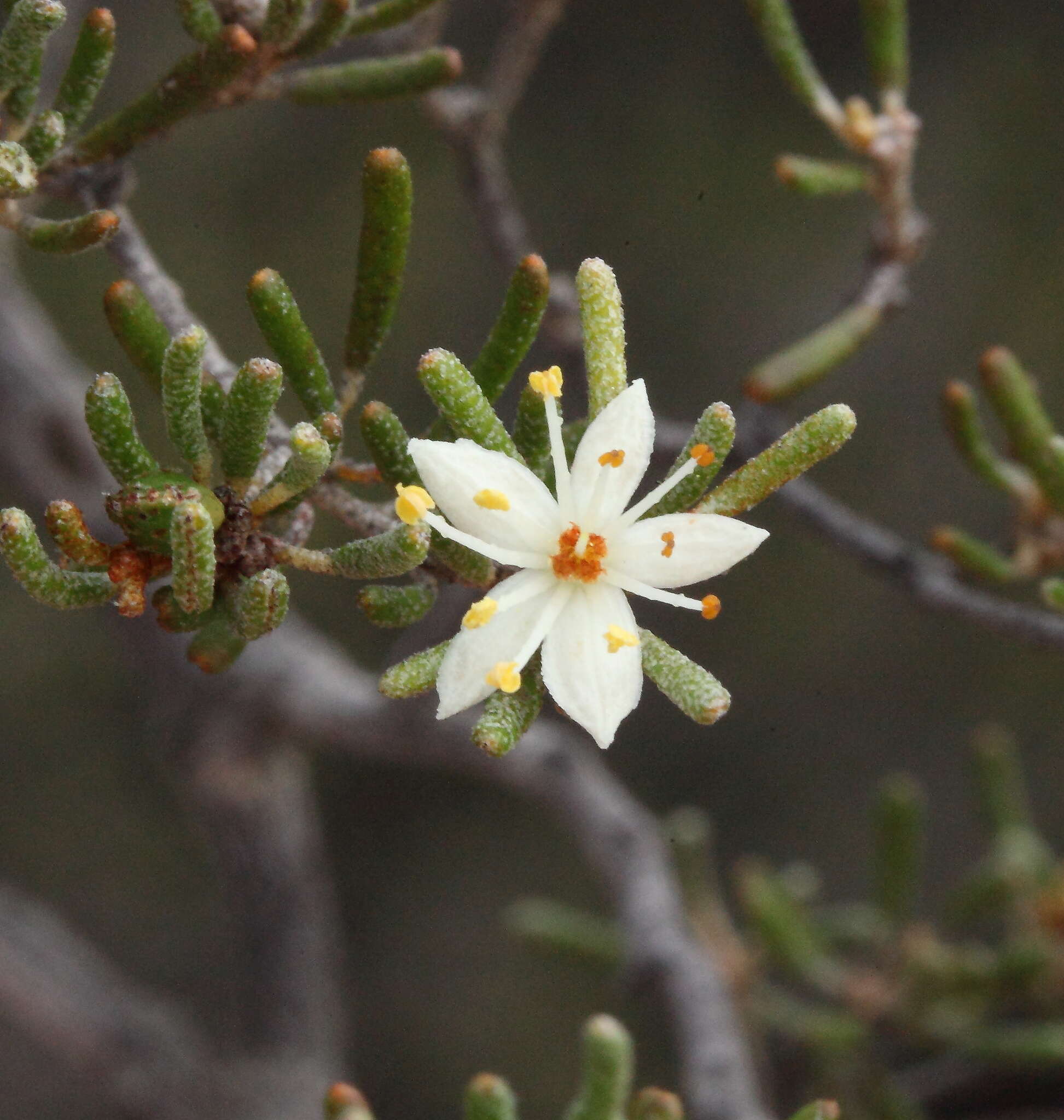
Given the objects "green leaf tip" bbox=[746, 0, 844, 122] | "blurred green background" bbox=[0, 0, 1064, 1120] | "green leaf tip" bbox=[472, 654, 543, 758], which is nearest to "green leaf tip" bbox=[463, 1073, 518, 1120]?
"green leaf tip" bbox=[472, 654, 543, 758]

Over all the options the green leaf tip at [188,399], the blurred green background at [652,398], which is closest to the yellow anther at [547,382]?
the green leaf tip at [188,399]

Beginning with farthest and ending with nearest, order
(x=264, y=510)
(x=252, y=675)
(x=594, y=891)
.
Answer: (x=594, y=891), (x=252, y=675), (x=264, y=510)

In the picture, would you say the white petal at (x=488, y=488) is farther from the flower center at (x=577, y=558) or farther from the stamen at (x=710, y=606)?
the stamen at (x=710, y=606)

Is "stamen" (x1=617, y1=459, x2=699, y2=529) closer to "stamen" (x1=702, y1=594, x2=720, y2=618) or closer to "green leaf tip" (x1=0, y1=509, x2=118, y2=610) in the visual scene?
"stamen" (x1=702, y1=594, x2=720, y2=618)

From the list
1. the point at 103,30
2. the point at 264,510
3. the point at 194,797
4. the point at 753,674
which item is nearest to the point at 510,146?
the point at 753,674

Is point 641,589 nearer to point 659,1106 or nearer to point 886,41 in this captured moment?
point 659,1106

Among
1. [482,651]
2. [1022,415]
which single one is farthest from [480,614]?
[1022,415]

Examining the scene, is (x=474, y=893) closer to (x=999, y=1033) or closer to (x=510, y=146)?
(x=999, y=1033)
